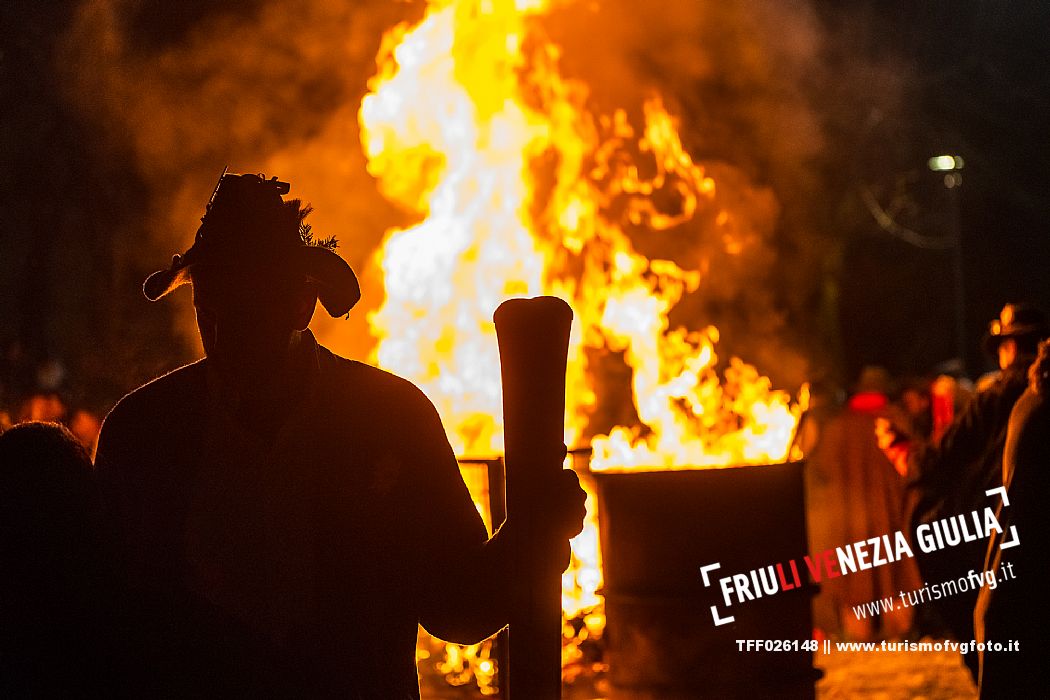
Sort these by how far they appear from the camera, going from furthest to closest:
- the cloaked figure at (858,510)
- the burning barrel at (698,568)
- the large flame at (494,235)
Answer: the cloaked figure at (858,510)
the large flame at (494,235)
the burning barrel at (698,568)

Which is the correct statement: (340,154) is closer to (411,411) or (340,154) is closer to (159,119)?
(159,119)

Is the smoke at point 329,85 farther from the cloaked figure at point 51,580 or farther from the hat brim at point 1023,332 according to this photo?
the cloaked figure at point 51,580

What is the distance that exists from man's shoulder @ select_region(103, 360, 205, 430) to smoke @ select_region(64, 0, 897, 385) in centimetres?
702

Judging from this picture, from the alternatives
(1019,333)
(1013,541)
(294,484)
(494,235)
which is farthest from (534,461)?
(494,235)

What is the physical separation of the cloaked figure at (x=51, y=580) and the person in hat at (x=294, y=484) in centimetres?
29

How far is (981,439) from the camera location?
218 inches

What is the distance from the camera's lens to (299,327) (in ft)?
6.30

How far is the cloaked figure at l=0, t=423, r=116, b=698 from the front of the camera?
1.26 meters

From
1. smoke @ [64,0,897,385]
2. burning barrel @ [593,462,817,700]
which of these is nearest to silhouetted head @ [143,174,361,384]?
burning barrel @ [593,462,817,700]

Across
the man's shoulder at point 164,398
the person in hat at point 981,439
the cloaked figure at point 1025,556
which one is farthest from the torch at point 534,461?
the person in hat at point 981,439

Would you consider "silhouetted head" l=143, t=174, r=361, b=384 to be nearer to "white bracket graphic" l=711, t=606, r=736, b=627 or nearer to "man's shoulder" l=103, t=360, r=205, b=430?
"man's shoulder" l=103, t=360, r=205, b=430

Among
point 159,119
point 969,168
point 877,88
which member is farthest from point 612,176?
point 969,168

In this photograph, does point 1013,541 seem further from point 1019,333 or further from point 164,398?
point 164,398

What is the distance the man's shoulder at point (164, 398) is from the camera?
1.93 meters
